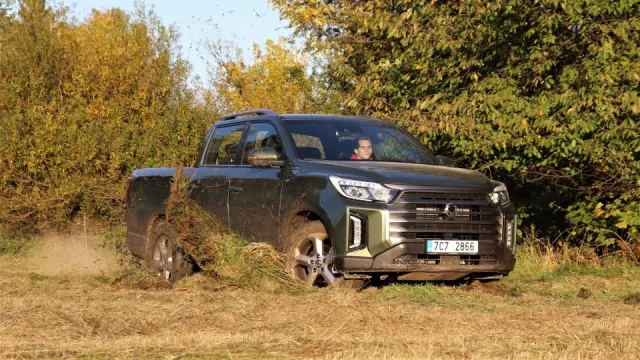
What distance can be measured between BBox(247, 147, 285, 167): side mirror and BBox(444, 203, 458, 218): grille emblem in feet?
5.59

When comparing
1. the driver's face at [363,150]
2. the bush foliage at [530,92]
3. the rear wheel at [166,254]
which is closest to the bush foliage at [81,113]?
the bush foliage at [530,92]

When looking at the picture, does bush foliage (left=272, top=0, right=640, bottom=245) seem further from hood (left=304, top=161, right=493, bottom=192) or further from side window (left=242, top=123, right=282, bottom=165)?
side window (left=242, top=123, right=282, bottom=165)

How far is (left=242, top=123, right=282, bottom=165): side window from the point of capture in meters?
11.3

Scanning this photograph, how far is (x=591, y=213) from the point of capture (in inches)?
590

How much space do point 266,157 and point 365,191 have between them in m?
1.34

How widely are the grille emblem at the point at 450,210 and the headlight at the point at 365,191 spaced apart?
0.51 metres

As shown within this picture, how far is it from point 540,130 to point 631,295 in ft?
12.7

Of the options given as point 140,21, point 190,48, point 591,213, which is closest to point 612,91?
point 591,213

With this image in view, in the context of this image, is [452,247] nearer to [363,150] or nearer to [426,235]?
[426,235]

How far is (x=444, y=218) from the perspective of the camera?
10086 mm

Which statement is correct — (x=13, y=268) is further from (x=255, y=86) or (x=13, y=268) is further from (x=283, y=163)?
(x=255, y=86)

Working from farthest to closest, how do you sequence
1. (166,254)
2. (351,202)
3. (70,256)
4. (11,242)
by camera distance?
(11,242), (70,256), (166,254), (351,202)

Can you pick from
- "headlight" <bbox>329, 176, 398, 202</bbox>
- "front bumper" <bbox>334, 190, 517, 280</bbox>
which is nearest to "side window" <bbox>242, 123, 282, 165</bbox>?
"headlight" <bbox>329, 176, 398, 202</bbox>

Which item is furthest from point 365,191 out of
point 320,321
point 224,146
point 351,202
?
point 224,146
